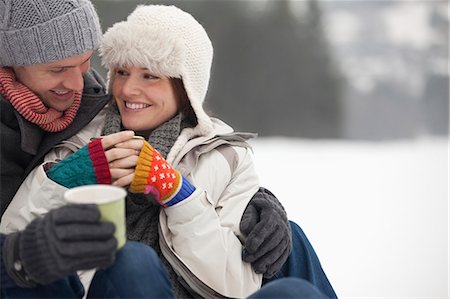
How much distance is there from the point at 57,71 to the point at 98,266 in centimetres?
57

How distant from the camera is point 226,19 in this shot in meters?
5.05

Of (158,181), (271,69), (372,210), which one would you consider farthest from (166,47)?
(271,69)

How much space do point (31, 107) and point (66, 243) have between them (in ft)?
1.67

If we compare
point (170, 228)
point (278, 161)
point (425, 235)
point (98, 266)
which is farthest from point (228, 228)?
point (278, 161)

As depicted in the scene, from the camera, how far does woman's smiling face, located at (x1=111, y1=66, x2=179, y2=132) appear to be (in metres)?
1.44

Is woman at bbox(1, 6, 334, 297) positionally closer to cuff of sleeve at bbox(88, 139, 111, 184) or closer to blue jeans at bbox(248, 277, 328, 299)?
cuff of sleeve at bbox(88, 139, 111, 184)

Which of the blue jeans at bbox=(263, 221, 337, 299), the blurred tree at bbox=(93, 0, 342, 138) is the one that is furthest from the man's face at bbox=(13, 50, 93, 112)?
the blurred tree at bbox=(93, 0, 342, 138)

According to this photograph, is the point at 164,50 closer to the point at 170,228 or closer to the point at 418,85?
the point at 170,228

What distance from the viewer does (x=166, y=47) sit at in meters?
1.41

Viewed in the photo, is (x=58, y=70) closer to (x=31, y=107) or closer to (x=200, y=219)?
(x=31, y=107)

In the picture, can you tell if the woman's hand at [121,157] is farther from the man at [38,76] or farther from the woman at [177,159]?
the man at [38,76]

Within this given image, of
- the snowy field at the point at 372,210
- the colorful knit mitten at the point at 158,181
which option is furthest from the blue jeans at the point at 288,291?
the snowy field at the point at 372,210

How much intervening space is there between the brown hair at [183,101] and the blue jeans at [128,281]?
0.48 meters

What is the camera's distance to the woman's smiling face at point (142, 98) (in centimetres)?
144
